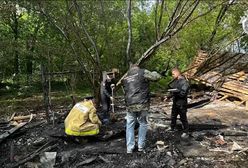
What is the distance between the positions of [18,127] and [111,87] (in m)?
2.56

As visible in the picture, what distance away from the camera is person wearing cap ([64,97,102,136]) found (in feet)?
24.1

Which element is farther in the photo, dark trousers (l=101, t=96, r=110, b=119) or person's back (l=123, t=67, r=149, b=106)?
dark trousers (l=101, t=96, r=110, b=119)

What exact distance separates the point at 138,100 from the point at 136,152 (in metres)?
Answer: 1.01

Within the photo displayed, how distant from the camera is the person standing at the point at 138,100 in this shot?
7020mm

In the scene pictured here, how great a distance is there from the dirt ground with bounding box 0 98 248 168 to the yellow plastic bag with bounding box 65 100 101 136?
1.03ft

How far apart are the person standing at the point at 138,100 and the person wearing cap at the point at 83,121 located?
80 centimetres

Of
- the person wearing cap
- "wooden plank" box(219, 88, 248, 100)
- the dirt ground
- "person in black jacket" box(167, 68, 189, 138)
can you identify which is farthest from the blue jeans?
"wooden plank" box(219, 88, 248, 100)

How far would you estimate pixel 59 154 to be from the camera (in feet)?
23.7

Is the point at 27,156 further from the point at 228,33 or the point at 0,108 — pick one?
the point at 228,33

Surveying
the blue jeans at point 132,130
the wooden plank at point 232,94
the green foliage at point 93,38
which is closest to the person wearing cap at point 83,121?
the blue jeans at point 132,130

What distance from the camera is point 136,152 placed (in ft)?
23.2

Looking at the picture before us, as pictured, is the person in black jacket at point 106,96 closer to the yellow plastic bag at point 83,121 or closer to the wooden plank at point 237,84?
the yellow plastic bag at point 83,121

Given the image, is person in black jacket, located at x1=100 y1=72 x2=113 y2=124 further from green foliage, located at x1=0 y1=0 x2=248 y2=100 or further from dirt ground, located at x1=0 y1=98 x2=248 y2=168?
green foliage, located at x1=0 y1=0 x2=248 y2=100

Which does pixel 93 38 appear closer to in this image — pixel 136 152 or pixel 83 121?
pixel 83 121
